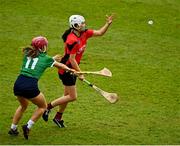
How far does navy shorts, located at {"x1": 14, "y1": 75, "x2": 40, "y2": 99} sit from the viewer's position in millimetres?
8055

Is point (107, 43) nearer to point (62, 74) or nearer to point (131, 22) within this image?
point (131, 22)

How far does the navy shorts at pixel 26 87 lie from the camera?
26.4 feet

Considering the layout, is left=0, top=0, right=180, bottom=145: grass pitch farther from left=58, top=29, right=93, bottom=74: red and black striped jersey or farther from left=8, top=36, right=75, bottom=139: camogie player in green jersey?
left=58, top=29, right=93, bottom=74: red and black striped jersey

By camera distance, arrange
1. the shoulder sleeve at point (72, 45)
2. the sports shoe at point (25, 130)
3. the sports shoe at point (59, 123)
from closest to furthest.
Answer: the sports shoe at point (25, 130)
the shoulder sleeve at point (72, 45)
the sports shoe at point (59, 123)

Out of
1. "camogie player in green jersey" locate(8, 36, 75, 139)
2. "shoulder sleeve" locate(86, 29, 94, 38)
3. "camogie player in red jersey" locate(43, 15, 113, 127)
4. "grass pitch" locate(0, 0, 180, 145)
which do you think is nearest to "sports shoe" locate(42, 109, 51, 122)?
"camogie player in red jersey" locate(43, 15, 113, 127)

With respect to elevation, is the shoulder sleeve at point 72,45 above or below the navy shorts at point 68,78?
above

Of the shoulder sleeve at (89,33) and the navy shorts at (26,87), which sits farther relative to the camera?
the shoulder sleeve at (89,33)

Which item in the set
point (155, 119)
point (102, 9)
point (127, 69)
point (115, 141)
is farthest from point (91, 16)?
point (115, 141)

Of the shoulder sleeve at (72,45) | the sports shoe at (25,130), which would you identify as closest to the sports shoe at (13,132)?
the sports shoe at (25,130)

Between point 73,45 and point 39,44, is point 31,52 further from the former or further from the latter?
point 73,45

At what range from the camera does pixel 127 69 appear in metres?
12.7

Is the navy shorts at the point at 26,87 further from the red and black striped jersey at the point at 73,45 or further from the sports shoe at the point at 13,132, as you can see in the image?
the red and black striped jersey at the point at 73,45

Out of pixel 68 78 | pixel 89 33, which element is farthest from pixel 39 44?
pixel 89 33

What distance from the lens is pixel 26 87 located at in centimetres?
805
